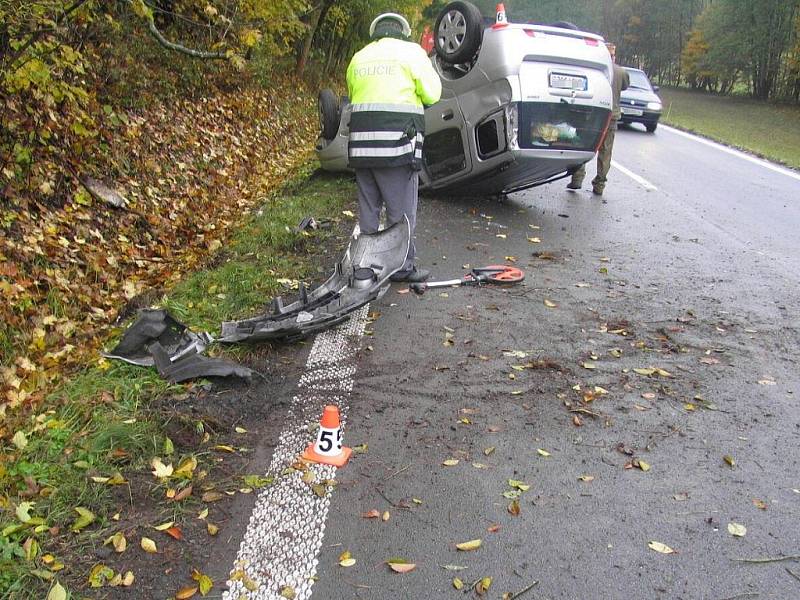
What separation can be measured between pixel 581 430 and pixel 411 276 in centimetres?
256

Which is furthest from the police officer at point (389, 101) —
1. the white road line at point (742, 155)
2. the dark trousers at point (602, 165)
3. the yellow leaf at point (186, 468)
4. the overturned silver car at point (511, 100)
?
the white road line at point (742, 155)

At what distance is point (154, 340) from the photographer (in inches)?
169

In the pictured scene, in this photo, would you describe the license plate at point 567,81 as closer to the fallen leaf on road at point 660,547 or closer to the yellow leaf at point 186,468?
the fallen leaf on road at point 660,547

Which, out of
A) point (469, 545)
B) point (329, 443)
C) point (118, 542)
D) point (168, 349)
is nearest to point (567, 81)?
point (168, 349)

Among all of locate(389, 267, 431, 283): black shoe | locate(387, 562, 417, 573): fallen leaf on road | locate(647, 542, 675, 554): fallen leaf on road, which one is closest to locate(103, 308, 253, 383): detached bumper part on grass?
locate(387, 562, 417, 573): fallen leaf on road

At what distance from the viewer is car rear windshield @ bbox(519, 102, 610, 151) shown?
7.27m

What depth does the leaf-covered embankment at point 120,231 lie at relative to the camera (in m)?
4.62

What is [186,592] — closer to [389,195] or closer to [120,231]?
[389,195]

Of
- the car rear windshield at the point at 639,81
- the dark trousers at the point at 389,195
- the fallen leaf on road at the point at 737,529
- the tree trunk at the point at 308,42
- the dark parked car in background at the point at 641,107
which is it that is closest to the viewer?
the fallen leaf on road at the point at 737,529

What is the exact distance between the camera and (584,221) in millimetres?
8422

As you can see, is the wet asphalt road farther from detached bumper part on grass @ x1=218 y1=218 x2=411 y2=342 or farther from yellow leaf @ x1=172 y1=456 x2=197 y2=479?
yellow leaf @ x1=172 y1=456 x2=197 y2=479

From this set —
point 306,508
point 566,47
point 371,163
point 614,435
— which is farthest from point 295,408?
point 566,47

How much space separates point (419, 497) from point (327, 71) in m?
21.0

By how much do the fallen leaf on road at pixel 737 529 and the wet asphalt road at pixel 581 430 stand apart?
27 mm
